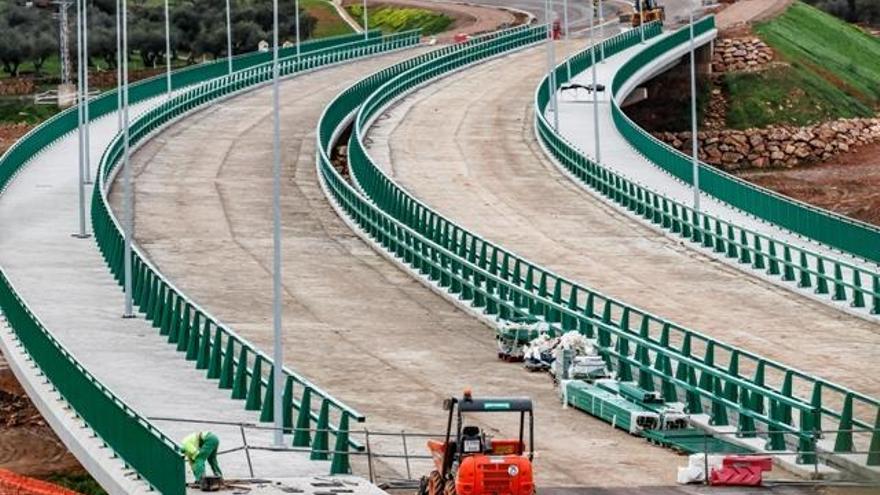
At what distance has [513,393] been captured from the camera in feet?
170

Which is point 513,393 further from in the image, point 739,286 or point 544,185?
point 544,185

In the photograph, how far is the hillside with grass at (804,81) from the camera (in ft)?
435

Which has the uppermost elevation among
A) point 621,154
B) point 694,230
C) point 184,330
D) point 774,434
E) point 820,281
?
point 774,434

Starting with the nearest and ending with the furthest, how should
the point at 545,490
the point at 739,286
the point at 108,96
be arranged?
the point at 545,490, the point at 739,286, the point at 108,96

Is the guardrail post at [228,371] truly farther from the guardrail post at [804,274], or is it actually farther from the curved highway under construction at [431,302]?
the guardrail post at [804,274]

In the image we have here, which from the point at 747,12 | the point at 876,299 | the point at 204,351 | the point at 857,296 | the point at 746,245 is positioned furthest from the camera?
the point at 747,12

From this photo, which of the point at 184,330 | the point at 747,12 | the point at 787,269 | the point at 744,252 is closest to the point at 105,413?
the point at 184,330

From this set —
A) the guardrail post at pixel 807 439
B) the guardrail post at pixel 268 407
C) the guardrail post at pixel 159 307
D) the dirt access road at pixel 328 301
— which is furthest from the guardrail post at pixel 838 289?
the guardrail post at pixel 268 407

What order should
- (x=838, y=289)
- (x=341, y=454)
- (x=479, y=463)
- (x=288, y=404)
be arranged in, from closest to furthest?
(x=479, y=463) → (x=341, y=454) → (x=288, y=404) → (x=838, y=289)

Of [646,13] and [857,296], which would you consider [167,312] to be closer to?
[857,296]

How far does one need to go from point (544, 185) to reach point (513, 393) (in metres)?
37.3

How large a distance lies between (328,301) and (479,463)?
29944mm

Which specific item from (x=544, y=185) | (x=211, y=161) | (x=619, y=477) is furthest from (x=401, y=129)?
(x=619, y=477)

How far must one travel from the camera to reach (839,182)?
389 feet
